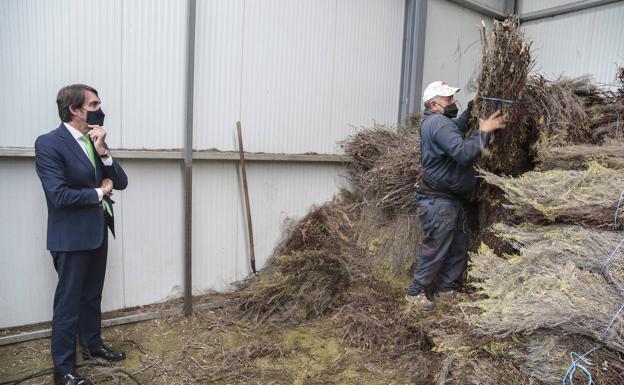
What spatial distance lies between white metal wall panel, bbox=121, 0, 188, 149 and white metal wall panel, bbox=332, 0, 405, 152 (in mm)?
1548

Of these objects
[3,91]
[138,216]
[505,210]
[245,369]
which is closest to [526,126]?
[505,210]

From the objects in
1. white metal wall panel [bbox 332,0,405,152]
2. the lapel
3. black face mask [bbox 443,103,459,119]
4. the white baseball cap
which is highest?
white metal wall panel [bbox 332,0,405,152]

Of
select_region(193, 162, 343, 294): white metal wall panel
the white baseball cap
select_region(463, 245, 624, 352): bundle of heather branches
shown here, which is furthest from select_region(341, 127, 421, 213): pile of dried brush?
select_region(463, 245, 624, 352): bundle of heather branches

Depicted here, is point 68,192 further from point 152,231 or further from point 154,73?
point 154,73

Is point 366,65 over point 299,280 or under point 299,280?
over

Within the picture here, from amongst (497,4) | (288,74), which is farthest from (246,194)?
(497,4)

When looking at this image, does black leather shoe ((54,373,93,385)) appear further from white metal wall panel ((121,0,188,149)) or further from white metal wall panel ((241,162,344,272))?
white metal wall panel ((241,162,344,272))

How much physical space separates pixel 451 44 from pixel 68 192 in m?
5.26

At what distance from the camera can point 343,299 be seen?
159 inches

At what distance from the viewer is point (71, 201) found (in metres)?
2.63

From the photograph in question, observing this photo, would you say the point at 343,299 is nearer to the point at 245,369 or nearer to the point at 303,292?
the point at 303,292

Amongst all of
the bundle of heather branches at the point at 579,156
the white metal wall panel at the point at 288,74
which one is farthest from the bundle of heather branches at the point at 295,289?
the bundle of heather branches at the point at 579,156

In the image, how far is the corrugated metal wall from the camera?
3219mm

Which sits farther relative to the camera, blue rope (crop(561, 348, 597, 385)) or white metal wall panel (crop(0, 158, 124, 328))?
white metal wall panel (crop(0, 158, 124, 328))
